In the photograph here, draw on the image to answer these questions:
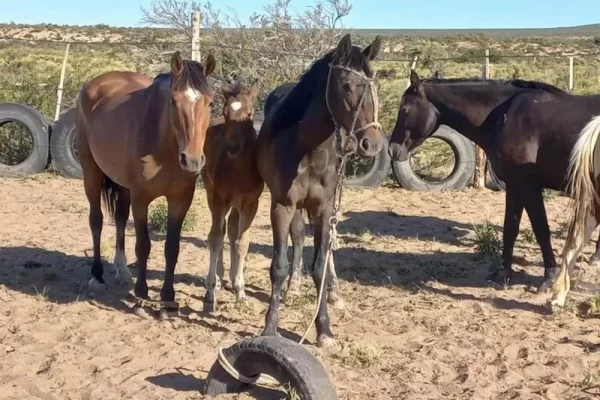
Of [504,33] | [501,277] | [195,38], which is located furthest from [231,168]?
[504,33]

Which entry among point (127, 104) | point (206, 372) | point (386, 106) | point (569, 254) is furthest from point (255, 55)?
point (206, 372)

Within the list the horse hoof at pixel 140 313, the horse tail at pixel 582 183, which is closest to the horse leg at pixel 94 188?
the horse hoof at pixel 140 313

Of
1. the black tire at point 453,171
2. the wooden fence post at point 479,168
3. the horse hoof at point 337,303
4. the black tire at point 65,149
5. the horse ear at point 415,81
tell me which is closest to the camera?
the horse hoof at point 337,303

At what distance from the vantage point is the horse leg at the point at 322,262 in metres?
5.08

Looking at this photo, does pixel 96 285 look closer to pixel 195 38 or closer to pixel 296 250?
pixel 296 250

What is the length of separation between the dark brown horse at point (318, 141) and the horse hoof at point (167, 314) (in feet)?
3.35

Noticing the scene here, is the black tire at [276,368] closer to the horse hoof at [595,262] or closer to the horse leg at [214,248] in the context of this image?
the horse leg at [214,248]

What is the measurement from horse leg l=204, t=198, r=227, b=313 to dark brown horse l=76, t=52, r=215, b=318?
0.82 ft

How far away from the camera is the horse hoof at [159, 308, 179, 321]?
18.6ft

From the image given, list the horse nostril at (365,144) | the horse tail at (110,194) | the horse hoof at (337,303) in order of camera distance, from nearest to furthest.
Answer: the horse nostril at (365,144) < the horse hoof at (337,303) < the horse tail at (110,194)

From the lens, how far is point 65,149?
11914 mm

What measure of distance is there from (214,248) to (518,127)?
2.84m

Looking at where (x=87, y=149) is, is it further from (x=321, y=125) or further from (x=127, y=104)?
(x=321, y=125)

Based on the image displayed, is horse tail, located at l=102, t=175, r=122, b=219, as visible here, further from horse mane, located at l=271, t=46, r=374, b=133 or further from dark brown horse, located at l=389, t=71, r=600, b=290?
dark brown horse, located at l=389, t=71, r=600, b=290
